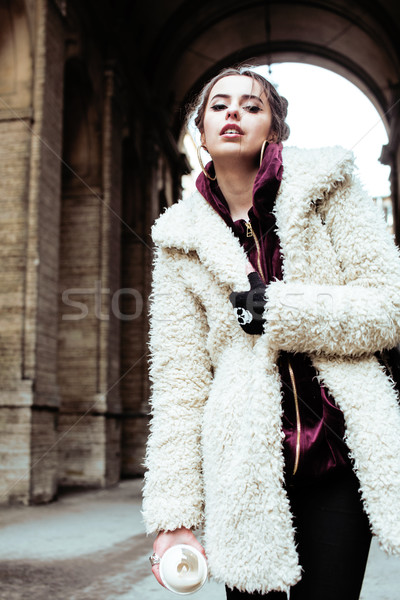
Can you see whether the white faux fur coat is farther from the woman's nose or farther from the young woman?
the woman's nose

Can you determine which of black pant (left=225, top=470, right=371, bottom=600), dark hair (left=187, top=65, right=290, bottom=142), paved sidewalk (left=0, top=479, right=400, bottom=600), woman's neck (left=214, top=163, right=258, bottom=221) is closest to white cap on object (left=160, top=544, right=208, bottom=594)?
black pant (left=225, top=470, right=371, bottom=600)

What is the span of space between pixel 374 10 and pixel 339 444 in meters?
18.4

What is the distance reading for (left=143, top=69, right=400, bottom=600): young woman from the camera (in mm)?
1469

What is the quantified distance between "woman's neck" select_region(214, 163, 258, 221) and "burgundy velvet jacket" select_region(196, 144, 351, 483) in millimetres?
26

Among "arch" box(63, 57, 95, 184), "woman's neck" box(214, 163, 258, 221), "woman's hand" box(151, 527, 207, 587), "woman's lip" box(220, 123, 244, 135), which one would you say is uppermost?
"arch" box(63, 57, 95, 184)

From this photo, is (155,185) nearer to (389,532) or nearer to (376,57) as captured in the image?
(376,57)

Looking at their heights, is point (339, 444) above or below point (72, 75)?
below

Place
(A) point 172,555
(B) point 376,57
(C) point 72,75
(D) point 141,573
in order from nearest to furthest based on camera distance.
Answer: (A) point 172,555 → (D) point 141,573 → (C) point 72,75 → (B) point 376,57

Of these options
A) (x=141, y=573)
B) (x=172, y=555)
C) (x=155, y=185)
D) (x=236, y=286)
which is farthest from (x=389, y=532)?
(x=155, y=185)

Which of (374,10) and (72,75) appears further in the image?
(374,10)

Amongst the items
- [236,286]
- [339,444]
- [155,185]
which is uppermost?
[155,185]

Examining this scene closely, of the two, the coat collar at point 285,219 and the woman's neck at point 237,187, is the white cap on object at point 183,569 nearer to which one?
the coat collar at point 285,219

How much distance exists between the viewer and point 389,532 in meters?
1.41

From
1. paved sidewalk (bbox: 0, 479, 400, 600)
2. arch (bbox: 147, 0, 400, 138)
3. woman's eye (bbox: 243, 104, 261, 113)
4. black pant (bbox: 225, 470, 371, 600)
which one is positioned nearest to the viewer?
black pant (bbox: 225, 470, 371, 600)
